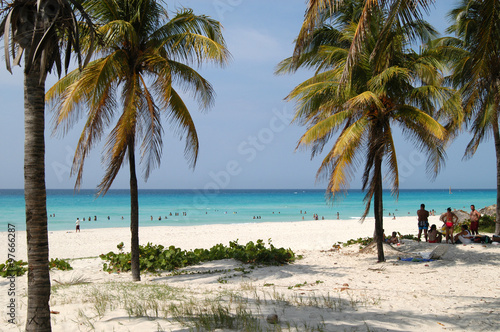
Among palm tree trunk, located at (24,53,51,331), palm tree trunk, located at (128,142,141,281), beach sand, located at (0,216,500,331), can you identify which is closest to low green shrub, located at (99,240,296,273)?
beach sand, located at (0,216,500,331)

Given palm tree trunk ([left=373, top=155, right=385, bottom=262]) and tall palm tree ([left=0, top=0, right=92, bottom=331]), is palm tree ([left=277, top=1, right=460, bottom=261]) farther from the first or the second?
tall palm tree ([left=0, top=0, right=92, bottom=331])

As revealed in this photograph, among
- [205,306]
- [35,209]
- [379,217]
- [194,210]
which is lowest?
[194,210]

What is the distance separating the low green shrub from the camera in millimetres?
10805

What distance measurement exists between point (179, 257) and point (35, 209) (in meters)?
7.44

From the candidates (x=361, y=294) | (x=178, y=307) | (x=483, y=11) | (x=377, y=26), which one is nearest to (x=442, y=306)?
(x=361, y=294)

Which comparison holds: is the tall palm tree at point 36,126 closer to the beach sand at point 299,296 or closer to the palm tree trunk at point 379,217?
the beach sand at point 299,296

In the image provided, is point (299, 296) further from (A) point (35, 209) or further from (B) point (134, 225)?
(A) point (35, 209)

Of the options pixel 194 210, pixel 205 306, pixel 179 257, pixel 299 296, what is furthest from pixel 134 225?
pixel 194 210

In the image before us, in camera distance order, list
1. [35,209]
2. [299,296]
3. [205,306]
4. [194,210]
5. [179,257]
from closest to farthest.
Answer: [35,209], [205,306], [299,296], [179,257], [194,210]

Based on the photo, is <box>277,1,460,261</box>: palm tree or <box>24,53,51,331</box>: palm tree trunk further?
<box>277,1,460,261</box>: palm tree

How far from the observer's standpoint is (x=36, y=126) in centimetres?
425

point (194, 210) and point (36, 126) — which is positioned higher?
point (36, 126)

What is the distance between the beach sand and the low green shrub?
314 millimetres

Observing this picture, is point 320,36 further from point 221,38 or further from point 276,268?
point 276,268
